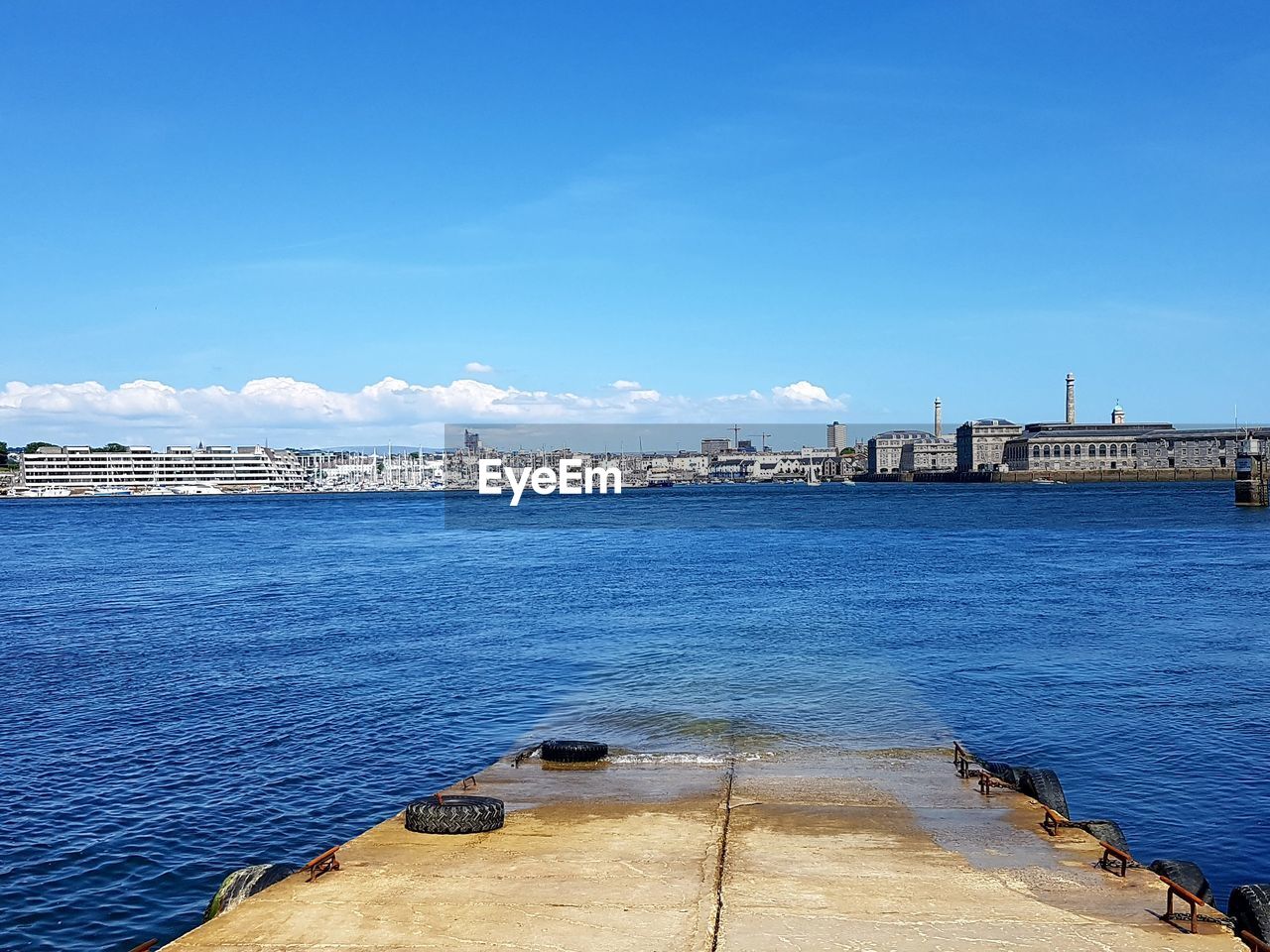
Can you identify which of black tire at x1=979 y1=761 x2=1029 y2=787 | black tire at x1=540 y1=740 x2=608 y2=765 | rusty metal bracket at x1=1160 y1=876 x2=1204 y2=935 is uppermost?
rusty metal bracket at x1=1160 y1=876 x2=1204 y2=935

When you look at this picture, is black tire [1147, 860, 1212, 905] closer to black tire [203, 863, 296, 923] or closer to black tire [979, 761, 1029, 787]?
black tire [979, 761, 1029, 787]

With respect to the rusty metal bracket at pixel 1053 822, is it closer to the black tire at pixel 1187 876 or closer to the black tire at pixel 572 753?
the black tire at pixel 1187 876

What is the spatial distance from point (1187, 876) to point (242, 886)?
394 inches

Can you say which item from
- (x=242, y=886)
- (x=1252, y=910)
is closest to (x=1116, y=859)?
(x=1252, y=910)

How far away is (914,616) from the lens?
38.8 m

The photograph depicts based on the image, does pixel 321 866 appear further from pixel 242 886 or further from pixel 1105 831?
pixel 1105 831

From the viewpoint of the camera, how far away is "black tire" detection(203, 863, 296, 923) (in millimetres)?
11366

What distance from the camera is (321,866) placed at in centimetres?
1197

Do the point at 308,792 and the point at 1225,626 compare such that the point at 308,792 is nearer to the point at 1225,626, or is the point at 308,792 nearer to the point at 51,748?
the point at 51,748

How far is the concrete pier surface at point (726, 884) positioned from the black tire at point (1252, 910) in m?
0.40

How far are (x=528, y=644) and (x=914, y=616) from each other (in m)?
14.2

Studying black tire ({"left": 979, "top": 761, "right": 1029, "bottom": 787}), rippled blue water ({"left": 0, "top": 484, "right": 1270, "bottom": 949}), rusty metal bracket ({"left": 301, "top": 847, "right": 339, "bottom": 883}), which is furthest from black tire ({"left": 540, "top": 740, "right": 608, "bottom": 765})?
black tire ({"left": 979, "top": 761, "right": 1029, "bottom": 787})

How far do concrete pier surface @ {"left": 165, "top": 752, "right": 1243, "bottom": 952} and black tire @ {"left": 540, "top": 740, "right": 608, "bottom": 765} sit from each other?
1.90 metres

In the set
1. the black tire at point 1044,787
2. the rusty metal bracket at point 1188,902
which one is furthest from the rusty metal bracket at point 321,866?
the black tire at point 1044,787
